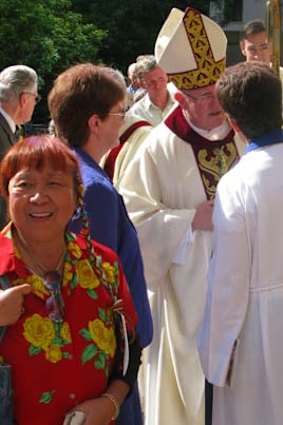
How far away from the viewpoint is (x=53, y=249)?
2078 millimetres

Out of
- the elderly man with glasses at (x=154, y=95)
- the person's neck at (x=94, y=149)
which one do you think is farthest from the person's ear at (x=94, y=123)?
the elderly man with glasses at (x=154, y=95)

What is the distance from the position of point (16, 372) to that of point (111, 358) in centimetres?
28

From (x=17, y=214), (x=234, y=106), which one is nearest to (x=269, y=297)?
(x=234, y=106)

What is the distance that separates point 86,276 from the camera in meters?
2.07

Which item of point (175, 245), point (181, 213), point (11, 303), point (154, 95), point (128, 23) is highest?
point (11, 303)

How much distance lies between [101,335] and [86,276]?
0.15m

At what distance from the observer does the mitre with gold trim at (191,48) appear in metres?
3.89

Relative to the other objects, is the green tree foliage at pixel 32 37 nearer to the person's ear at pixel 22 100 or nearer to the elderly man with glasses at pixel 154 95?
the elderly man with glasses at pixel 154 95

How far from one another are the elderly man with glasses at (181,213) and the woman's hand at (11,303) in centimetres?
179

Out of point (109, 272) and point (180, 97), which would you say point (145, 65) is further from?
point (109, 272)

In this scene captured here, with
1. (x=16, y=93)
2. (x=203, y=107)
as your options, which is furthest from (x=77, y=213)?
(x=16, y=93)

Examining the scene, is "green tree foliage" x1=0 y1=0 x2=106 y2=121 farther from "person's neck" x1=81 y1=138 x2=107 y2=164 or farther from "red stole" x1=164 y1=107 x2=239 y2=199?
"person's neck" x1=81 y1=138 x2=107 y2=164

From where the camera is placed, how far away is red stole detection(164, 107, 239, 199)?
12.5 feet

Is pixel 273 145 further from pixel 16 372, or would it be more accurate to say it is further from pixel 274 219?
pixel 16 372
